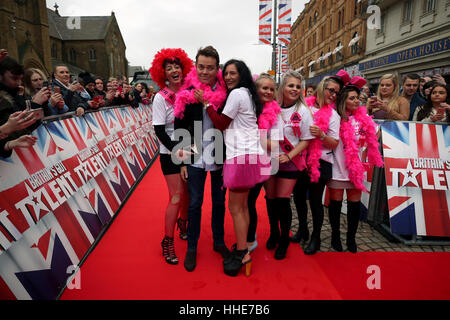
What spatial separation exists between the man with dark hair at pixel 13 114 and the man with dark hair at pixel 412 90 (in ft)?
14.7

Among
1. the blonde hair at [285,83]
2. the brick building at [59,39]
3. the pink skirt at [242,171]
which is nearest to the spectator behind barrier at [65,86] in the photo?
the pink skirt at [242,171]

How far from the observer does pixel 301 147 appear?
2.60m

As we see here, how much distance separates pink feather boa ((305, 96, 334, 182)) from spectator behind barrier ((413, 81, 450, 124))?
1.44 m

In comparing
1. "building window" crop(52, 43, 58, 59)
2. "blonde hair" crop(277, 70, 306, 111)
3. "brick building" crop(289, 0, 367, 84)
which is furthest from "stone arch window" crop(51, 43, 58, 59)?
"blonde hair" crop(277, 70, 306, 111)

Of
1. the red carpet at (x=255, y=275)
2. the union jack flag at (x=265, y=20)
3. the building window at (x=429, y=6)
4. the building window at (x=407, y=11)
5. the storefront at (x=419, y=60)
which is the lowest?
the red carpet at (x=255, y=275)

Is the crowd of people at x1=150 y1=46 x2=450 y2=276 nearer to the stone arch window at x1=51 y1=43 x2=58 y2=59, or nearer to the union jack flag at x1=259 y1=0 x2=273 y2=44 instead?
the union jack flag at x1=259 y1=0 x2=273 y2=44

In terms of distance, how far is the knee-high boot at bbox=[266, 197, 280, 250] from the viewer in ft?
9.22

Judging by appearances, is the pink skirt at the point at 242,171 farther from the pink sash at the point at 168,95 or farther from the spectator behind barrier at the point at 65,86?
the spectator behind barrier at the point at 65,86

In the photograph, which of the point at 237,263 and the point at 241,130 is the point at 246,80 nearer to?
the point at 241,130

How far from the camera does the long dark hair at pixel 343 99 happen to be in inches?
109

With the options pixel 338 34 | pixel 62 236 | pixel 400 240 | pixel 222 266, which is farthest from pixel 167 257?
pixel 338 34

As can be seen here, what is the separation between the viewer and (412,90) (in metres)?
3.82

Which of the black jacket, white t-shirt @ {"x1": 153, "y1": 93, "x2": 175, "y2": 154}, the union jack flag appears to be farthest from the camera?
the union jack flag

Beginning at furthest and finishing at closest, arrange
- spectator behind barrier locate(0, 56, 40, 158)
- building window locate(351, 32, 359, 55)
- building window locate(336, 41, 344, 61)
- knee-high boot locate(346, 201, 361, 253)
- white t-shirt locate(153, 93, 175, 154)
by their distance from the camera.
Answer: building window locate(336, 41, 344, 61) < building window locate(351, 32, 359, 55) < knee-high boot locate(346, 201, 361, 253) < white t-shirt locate(153, 93, 175, 154) < spectator behind barrier locate(0, 56, 40, 158)
